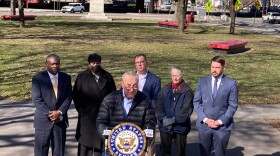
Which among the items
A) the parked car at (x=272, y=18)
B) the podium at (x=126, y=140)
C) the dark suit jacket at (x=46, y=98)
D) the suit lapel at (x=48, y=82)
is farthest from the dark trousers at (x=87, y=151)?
the parked car at (x=272, y=18)

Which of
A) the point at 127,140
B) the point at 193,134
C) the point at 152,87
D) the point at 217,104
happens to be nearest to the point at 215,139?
the point at 217,104

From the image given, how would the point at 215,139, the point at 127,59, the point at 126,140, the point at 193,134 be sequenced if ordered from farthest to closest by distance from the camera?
the point at 127,59
the point at 193,134
the point at 215,139
the point at 126,140

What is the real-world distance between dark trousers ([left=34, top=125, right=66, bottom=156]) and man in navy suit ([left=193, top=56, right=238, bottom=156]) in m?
1.98

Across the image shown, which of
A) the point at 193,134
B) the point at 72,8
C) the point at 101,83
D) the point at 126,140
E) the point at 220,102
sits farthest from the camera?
the point at 72,8

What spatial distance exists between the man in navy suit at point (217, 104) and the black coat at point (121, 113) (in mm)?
1269

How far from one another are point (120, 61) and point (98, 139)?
11.3 metres

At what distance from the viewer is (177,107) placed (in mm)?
6680

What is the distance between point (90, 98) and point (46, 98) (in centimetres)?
61

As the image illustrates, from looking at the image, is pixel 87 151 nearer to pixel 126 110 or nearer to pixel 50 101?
pixel 50 101

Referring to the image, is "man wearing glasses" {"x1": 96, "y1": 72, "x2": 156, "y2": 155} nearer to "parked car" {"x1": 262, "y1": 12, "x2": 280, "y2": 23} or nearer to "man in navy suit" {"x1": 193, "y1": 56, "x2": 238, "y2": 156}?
"man in navy suit" {"x1": 193, "y1": 56, "x2": 238, "y2": 156}

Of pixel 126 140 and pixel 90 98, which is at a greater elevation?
pixel 90 98

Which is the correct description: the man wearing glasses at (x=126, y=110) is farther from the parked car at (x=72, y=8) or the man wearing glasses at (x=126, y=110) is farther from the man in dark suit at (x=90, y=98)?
the parked car at (x=72, y=8)

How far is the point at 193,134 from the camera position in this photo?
30.3 feet

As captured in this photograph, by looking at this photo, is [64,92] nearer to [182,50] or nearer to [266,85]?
[266,85]
